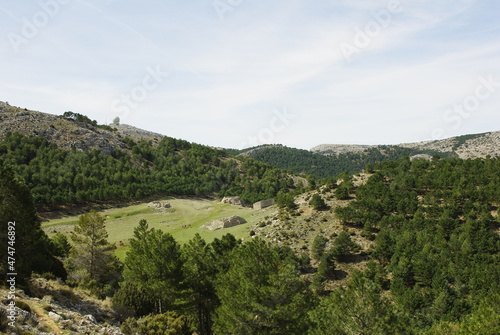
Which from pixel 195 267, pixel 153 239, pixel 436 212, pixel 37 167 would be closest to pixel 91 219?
pixel 153 239

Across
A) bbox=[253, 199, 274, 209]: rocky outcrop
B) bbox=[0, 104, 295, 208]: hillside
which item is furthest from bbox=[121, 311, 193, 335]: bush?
bbox=[253, 199, 274, 209]: rocky outcrop

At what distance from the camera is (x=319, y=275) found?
67.3m

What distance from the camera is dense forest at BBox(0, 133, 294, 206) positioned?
11991 cm

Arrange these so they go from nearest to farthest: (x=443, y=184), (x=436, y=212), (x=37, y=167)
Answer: (x=436, y=212) < (x=443, y=184) < (x=37, y=167)

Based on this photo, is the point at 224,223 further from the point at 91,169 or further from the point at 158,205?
the point at 91,169

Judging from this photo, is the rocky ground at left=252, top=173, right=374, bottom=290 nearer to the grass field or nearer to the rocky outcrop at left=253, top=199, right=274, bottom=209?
the grass field

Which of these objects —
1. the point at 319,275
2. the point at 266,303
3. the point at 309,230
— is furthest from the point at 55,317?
the point at 309,230

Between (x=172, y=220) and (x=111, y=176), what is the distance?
49.1 meters

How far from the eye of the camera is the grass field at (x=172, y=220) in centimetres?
8805

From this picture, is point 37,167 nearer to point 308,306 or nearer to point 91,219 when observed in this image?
point 91,219

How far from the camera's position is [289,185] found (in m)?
199

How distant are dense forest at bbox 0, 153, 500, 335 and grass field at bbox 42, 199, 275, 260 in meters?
26.9

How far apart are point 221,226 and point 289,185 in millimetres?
108499

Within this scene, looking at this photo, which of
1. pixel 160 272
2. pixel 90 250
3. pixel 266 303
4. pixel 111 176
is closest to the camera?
pixel 266 303
